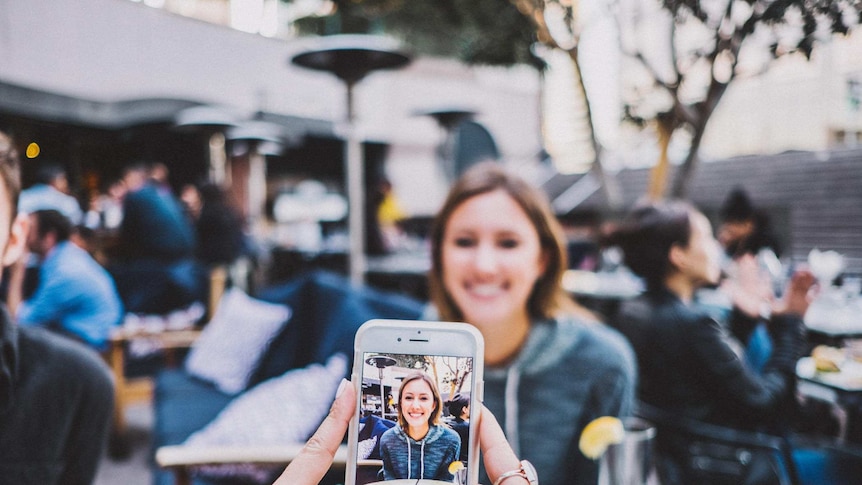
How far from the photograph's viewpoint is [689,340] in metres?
1.89

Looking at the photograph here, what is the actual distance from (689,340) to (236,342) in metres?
2.09

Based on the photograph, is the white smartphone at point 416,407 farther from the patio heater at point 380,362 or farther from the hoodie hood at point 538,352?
the hoodie hood at point 538,352

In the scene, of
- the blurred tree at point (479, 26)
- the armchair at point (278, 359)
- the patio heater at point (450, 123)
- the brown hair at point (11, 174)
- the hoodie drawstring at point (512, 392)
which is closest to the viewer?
the brown hair at point (11, 174)

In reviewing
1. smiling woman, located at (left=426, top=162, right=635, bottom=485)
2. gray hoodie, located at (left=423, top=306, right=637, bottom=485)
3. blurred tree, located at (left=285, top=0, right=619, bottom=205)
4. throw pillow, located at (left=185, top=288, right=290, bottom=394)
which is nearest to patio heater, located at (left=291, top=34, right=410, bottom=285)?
blurred tree, located at (left=285, top=0, right=619, bottom=205)

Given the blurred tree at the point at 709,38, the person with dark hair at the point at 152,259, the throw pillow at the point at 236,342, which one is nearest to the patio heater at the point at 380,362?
the blurred tree at the point at 709,38

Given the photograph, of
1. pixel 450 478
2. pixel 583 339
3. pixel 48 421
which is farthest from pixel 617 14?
pixel 48 421

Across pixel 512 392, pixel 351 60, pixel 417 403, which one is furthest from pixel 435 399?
pixel 351 60

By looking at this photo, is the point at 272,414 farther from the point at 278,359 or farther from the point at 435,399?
the point at 435,399

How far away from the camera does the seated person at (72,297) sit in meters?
2.51

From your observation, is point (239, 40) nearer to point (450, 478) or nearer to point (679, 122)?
point (450, 478)

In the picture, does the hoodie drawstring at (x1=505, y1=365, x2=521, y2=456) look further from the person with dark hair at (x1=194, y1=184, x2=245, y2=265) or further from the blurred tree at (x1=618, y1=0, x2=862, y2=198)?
the person with dark hair at (x1=194, y1=184, x2=245, y2=265)

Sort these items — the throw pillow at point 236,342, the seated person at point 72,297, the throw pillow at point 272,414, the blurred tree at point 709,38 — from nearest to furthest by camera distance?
1. the blurred tree at point 709,38
2. the throw pillow at point 272,414
3. the seated person at point 72,297
4. the throw pillow at point 236,342

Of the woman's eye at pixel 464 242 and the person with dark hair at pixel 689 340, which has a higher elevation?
the woman's eye at pixel 464 242

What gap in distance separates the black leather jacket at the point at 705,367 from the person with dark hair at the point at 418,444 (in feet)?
4.94
